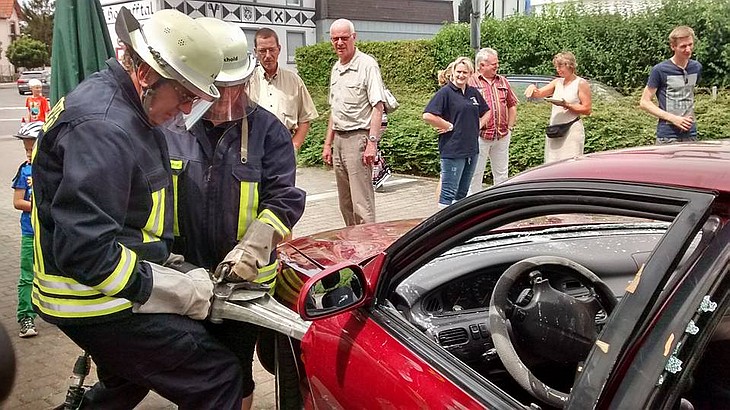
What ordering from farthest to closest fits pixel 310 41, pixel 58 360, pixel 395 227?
1. pixel 310 41
2. pixel 58 360
3. pixel 395 227

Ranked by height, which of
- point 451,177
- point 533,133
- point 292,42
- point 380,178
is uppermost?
point 292,42

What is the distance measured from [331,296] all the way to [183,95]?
0.85 meters

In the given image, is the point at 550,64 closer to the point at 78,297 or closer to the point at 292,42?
the point at 292,42

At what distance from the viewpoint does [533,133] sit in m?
9.15

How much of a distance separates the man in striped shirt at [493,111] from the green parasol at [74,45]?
11.3 ft

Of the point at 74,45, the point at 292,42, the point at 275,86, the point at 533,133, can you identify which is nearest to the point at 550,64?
the point at 533,133

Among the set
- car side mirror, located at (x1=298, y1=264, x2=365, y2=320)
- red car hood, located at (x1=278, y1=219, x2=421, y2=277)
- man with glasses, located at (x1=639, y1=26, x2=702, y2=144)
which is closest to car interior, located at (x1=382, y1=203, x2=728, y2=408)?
car side mirror, located at (x1=298, y1=264, x2=365, y2=320)

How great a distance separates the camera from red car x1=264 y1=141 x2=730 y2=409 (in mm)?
1330

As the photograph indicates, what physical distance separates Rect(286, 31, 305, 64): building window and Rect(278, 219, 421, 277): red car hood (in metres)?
15.8

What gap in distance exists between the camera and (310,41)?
764 inches

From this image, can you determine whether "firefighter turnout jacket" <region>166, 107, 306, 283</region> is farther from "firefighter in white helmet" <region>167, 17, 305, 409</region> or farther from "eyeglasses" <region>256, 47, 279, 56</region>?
"eyeglasses" <region>256, 47, 279, 56</region>

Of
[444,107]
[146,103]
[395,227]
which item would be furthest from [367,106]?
[146,103]

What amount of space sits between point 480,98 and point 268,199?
3908 millimetres

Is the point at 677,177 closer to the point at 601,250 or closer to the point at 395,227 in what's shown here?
the point at 601,250
